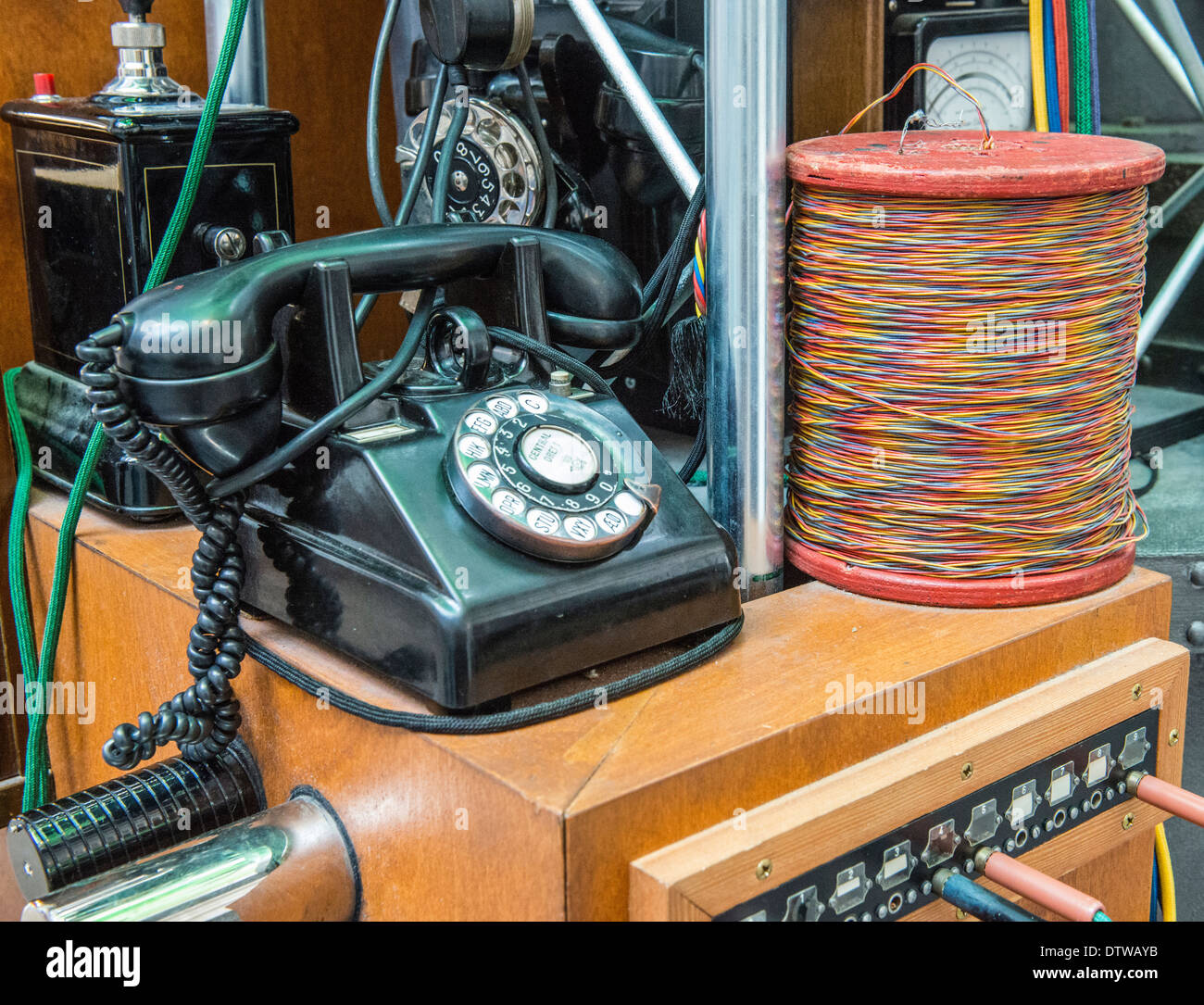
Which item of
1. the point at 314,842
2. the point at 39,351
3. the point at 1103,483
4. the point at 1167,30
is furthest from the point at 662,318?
the point at 1167,30

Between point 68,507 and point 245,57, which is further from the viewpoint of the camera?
point 245,57

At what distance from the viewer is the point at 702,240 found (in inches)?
40.3

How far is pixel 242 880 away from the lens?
0.81m

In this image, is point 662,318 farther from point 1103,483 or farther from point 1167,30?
point 1167,30

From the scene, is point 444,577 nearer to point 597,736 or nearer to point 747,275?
point 597,736

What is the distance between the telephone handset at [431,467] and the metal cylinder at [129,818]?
138 mm

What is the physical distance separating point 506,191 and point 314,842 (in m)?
0.63

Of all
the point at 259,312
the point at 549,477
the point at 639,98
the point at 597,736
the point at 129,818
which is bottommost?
the point at 129,818

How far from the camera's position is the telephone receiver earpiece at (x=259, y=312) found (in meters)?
0.79

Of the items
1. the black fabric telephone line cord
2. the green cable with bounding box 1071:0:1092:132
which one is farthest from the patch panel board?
the green cable with bounding box 1071:0:1092:132

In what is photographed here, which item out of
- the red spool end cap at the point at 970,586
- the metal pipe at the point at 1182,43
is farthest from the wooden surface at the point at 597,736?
the metal pipe at the point at 1182,43

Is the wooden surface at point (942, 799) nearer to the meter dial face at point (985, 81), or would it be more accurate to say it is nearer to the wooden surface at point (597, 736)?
the wooden surface at point (597, 736)

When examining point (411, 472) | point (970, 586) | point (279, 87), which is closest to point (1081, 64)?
point (970, 586)

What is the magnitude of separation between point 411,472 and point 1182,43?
1288 mm
